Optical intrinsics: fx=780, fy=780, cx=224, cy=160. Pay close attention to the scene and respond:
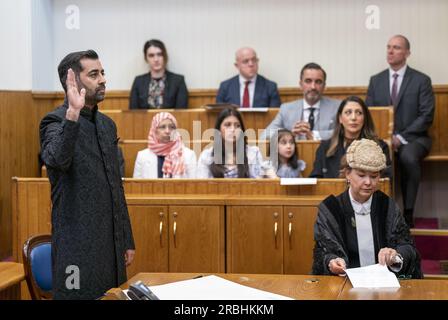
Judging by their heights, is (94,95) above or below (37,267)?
above

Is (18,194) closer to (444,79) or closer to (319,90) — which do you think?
(319,90)

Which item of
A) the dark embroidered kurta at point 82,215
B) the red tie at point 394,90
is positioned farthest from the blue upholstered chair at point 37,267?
the red tie at point 394,90

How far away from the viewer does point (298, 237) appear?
4.72m

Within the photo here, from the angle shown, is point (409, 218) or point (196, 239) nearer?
point (196, 239)

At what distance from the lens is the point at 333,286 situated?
2.96m

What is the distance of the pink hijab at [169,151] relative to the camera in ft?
19.1

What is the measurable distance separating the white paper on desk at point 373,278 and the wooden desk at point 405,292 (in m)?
0.03

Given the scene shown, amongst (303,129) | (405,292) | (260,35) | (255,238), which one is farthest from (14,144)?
(405,292)

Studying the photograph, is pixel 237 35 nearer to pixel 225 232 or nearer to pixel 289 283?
pixel 225 232

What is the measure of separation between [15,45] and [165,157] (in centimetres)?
262

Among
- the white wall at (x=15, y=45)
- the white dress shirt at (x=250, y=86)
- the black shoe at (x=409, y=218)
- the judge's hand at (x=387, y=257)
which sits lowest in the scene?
the black shoe at (x=409, y=218)

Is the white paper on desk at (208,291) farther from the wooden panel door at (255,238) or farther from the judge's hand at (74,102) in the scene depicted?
the wooden panel door at (255,238)

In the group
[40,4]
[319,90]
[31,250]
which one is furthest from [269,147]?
[40,4]

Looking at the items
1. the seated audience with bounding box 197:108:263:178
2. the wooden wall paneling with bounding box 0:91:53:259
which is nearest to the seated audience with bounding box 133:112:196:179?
the seated audience with bounding box 197:108:263:178
